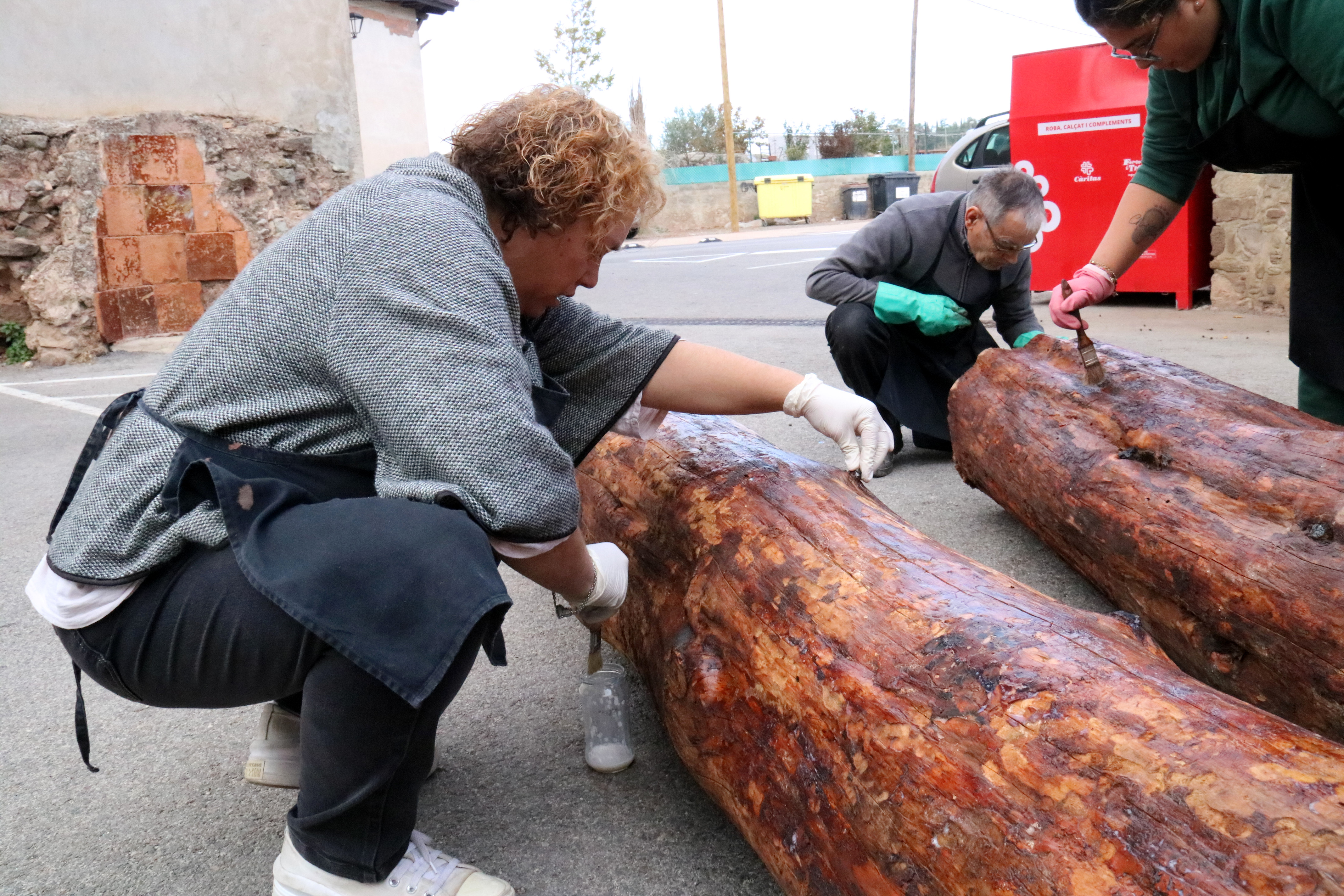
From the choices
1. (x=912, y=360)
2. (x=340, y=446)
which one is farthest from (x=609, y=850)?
(x=912, y=360)

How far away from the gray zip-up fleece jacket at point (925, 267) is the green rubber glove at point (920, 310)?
0.05 m

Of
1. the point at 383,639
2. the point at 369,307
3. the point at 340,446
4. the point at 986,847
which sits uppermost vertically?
the point at 369,307

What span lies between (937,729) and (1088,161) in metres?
7.20

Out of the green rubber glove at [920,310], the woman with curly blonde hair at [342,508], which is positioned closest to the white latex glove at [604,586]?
the woman with curly blonde hair at [342,508]

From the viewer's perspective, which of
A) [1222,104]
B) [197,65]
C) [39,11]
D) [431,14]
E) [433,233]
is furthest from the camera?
[431,14]

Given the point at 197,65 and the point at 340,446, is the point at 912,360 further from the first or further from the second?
the point at 197,65

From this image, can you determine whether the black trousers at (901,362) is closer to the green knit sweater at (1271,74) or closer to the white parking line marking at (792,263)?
the green knit sweater at (1271,74)

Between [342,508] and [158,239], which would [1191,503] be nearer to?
[342,508]

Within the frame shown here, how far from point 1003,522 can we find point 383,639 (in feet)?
8.04

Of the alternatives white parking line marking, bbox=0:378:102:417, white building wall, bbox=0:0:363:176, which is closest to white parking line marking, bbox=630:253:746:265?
white building wall, bbox=0:0:363:176

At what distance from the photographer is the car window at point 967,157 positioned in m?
11.0

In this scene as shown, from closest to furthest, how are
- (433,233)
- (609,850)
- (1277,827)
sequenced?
1. (1277,827)
2. (433,233)
3. (609,850)

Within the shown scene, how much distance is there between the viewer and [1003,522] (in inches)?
127

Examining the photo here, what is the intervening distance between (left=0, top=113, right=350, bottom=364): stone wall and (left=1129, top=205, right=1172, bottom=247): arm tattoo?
7.32m
